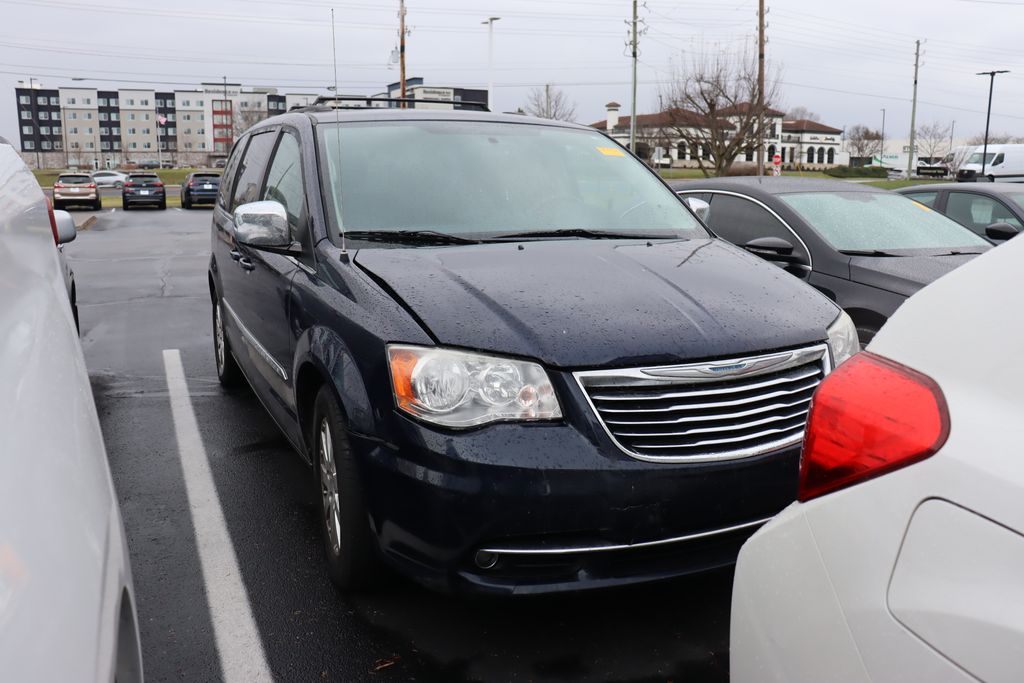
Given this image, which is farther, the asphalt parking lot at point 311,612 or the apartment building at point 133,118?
the apartment building at point 133,118

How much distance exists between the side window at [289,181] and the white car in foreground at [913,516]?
8.99 ft

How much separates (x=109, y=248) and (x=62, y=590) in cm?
1779

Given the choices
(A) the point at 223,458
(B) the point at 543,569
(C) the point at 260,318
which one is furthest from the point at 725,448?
(A) the point at 223,458

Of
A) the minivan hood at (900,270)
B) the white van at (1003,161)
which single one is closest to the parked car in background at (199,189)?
the minivan hood at (900,270)

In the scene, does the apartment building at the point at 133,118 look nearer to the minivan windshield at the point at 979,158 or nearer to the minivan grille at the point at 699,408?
the minivan windshield at the point at 979,158

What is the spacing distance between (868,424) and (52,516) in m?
1.28

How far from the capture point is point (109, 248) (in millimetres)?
17453

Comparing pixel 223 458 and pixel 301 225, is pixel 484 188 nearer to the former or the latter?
pixel 301 225

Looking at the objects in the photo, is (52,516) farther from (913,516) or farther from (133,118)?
(133,118)

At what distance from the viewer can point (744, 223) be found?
6.70m

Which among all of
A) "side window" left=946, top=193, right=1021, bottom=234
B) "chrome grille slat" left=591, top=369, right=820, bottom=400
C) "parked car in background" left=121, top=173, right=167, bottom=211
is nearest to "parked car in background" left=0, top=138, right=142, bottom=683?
"chrome grille slat" left=591, top=369, right=820, bottom=400

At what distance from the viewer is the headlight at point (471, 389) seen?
2.75 metres

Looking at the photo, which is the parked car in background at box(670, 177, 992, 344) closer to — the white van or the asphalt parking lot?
→ the asphalt parking lot

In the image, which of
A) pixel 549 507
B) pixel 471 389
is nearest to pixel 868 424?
pixel 549 507
